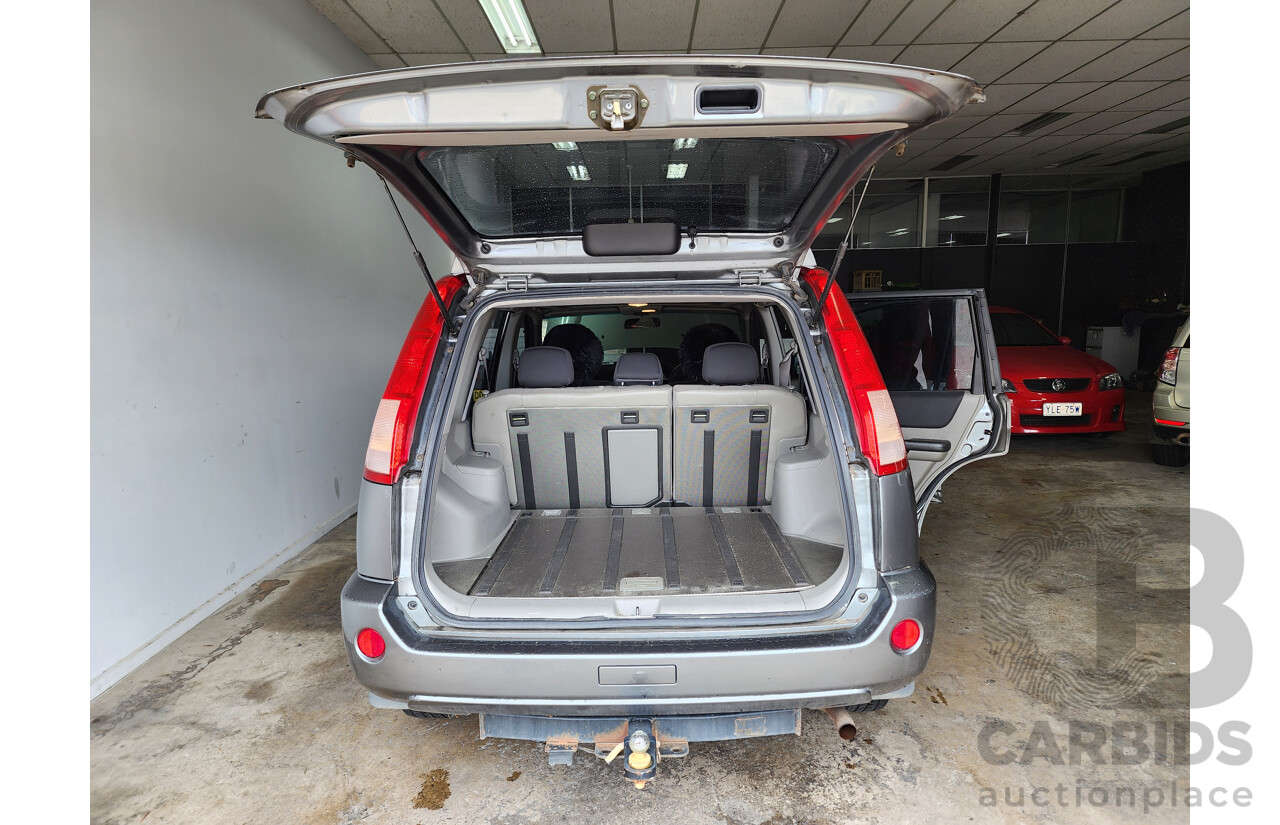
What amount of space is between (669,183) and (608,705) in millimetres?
1461

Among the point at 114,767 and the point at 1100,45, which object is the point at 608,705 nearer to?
the point at 114,767

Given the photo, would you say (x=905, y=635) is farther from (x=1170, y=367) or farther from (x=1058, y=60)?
(x=1058, y=60)

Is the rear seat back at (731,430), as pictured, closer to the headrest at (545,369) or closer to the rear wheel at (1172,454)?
the headrest at (545,369)

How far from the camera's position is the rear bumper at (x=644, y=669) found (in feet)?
5.18

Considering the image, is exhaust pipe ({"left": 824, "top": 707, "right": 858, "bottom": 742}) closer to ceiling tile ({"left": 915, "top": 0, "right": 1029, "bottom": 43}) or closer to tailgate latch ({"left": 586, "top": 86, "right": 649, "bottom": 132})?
tailgate latch ({"left": 586, "top": 86, "right": 649, "bottom": 132})

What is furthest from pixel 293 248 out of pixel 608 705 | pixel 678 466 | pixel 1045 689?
pixel 1045 689

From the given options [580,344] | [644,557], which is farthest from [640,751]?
[580,344]

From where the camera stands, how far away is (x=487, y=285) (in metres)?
2.10

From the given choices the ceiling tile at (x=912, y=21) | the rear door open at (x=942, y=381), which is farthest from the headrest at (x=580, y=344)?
the ceiling tile at (x=912, y=21)

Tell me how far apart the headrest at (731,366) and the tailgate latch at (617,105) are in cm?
155

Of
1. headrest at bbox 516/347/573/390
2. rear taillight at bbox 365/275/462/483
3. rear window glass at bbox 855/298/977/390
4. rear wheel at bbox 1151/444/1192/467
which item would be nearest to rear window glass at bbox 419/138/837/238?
rear taillight at bbox 365/275/462/483

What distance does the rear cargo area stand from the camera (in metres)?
1.99

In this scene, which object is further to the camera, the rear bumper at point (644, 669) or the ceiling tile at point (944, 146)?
the ceiling tile at point (944, 146)

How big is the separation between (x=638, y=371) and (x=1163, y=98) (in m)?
7.92
